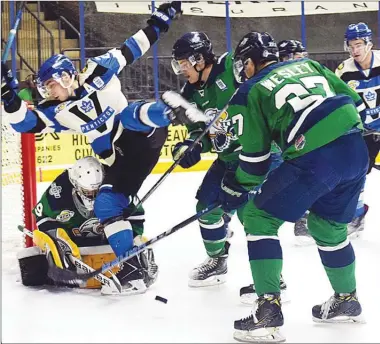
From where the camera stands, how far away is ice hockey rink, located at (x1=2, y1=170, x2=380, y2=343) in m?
2.37

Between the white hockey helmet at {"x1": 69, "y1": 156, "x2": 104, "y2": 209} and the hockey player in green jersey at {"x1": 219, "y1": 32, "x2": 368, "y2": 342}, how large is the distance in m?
0.79

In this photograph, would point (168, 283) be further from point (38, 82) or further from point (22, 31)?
point (22, 31)

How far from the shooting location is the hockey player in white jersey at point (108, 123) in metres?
2.88

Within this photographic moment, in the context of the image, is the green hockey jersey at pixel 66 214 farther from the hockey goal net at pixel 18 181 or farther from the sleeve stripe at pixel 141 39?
the sleeve stripe at pixel 141 39

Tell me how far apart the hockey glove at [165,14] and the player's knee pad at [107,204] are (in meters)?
0.83

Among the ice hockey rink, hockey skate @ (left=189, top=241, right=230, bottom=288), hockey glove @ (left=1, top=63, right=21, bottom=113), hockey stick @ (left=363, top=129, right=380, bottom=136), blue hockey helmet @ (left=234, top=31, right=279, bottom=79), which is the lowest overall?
the ice hockey rink

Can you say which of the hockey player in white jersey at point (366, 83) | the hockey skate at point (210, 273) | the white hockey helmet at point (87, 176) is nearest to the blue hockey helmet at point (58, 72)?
the white hockey helmet at point (87, 176)

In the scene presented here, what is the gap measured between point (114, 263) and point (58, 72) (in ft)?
2.55

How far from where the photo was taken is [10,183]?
431 cm

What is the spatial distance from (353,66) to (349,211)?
5.68 feet

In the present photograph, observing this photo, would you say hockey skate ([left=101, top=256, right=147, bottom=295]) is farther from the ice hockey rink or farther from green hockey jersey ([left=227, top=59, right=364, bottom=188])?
green hockey jersey ([left=227, top=59, right=364, bottom=188])

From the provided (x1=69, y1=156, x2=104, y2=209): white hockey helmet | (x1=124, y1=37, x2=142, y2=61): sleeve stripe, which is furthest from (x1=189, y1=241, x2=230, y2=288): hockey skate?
(x1=124, y1=37, x2=142, y2=61): sleeve stripe

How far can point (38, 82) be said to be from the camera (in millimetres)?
2945

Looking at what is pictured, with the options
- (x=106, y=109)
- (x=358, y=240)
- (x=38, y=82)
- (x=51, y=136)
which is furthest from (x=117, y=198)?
(x=51, y=136)
